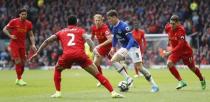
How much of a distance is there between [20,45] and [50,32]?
2130 cm

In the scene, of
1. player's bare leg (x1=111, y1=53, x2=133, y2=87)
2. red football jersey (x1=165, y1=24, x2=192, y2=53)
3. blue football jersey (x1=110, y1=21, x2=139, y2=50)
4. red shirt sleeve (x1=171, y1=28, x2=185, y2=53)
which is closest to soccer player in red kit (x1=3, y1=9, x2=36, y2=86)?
player's bare leg (x1=111, y1=53, x2=133, y2=87)

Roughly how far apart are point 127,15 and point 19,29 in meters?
22.2

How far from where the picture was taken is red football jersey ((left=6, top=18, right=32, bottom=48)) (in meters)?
24.4

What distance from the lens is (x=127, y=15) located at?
46000 mm

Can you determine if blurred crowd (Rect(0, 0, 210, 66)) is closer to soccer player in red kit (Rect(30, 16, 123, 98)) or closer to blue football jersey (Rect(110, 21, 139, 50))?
blue football jersey (Rect(110, 21, 139, 50))

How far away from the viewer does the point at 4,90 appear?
21.5m

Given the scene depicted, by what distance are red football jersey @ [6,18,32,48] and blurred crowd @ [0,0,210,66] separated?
17.0 m

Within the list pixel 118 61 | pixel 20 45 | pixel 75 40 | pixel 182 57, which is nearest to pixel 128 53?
pixel 118 61

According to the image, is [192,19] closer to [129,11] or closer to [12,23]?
[129,11]

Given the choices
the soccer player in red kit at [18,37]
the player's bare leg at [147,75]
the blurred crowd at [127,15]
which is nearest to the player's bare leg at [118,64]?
→ the player's bare leg at [147,75]

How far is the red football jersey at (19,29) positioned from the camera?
2439 cm

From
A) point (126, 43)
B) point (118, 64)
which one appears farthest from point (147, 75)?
point (118, 64)

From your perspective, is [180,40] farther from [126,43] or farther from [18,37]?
[18,37]

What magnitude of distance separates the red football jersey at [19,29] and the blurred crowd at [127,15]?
17.0 m
